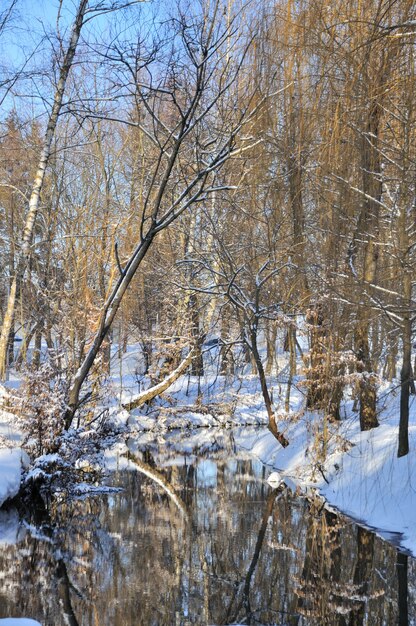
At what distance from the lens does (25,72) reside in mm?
8609

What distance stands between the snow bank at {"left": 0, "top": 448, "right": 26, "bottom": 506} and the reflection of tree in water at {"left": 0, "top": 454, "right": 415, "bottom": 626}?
50cm

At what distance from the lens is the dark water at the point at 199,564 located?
17.0 ft

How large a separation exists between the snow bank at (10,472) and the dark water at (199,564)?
28cm

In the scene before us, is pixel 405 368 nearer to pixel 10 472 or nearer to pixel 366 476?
pixel 366 476

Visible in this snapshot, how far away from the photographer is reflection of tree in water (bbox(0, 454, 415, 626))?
5.17m

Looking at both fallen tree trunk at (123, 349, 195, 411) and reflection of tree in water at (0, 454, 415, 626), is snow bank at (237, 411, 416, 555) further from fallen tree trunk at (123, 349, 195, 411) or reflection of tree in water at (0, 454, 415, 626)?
fallen tree trunk at (123, 349, 195, 411)

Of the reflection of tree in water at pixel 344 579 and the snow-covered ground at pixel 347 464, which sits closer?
the reflection of tree in water at pixel 344 579

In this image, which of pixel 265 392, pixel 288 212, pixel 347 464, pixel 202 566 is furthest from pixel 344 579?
pixel 288 212

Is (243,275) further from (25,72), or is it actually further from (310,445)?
(25,72)

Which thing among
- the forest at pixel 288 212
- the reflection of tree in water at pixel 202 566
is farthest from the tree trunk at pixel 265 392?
the reflection of tree in water at pixel 202 566

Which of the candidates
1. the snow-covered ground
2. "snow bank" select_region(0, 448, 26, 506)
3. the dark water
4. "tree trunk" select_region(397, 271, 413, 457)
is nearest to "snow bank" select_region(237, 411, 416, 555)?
the snow-covered ground

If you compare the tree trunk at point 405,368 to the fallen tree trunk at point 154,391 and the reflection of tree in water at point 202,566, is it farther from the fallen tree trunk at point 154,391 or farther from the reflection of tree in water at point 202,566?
the fallen tree trunk at point 154,391

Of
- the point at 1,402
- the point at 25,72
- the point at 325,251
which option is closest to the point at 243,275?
the point at 325,251

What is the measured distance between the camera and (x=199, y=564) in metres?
6.39
